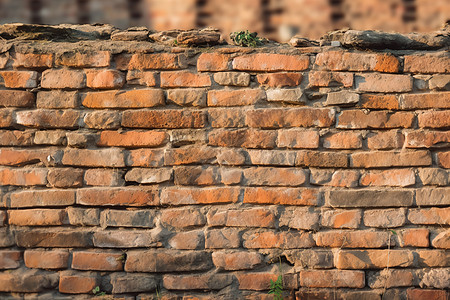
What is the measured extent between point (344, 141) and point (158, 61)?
35.0 inches

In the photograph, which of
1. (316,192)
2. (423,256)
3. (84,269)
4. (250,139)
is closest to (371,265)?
(423,256)

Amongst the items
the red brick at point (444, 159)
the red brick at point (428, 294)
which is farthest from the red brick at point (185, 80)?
the red brick at point (428, 294)

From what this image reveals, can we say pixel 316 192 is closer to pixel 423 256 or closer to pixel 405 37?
pixel 423 256

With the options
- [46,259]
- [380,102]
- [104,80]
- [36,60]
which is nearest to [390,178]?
[380,102]

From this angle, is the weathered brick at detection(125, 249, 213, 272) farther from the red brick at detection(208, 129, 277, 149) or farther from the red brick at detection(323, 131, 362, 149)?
the red brick at detection(323, 131, 362, 149)

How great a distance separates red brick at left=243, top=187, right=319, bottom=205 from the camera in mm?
1758

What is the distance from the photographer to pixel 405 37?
1.83m

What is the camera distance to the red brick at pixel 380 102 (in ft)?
5.80

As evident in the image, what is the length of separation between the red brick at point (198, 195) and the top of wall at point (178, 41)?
62cm

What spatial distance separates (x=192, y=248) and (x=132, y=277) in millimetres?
286

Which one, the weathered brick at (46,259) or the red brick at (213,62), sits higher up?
the red brick at (213,62)

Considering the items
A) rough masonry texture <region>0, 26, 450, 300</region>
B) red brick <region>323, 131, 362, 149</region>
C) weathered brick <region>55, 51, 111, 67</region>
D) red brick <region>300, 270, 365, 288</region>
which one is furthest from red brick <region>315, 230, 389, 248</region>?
weathered brick <region>55, 51, 111, 67</region>

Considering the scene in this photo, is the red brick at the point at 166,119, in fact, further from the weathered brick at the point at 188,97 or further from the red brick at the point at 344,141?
the red brick at the point at 344,141

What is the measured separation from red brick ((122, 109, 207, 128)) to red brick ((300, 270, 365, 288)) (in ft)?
2.61
